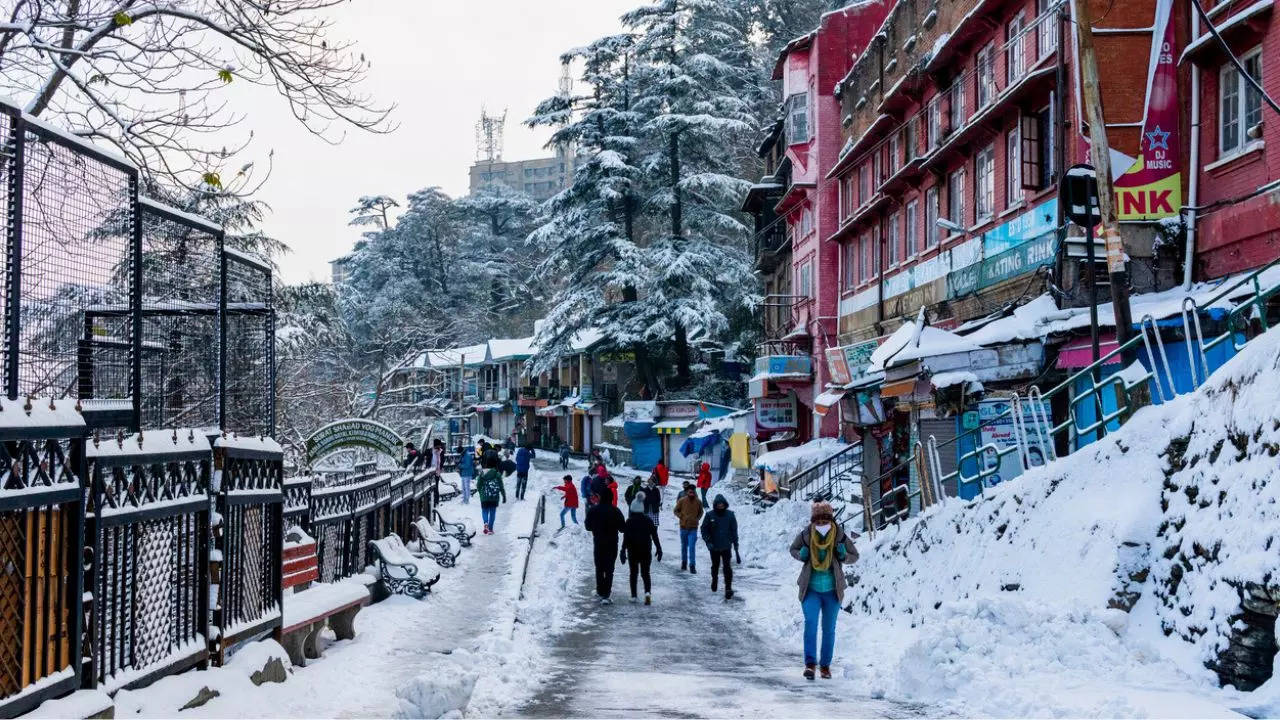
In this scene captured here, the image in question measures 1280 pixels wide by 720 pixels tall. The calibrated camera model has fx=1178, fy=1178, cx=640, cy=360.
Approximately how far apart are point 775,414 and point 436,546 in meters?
23.3

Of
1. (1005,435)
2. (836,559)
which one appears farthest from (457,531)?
(836,559)

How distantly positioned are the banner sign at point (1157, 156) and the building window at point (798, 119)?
22.8 metres

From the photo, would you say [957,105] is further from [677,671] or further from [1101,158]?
[677,671]

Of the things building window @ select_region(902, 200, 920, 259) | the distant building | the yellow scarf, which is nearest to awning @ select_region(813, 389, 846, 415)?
building window @ select_region(902, 200, 920, 259)

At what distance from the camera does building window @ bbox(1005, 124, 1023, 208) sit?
22.2m

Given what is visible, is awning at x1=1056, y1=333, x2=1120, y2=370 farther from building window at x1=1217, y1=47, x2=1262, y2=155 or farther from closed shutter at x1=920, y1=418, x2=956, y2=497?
building window at x1=1217, y1=47, x2=1262, y2=155

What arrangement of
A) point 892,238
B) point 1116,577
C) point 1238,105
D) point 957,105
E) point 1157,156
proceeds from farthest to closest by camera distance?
point 892,238 → point 957,105 → point 1157,156 → point 1238,105 → point 1116,577

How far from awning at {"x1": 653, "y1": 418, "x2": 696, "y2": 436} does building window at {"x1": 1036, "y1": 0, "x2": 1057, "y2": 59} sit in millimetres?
31950

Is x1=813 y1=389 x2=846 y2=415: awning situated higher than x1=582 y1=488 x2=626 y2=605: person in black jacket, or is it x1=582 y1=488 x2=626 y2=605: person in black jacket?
x1=813 y1=389 x2=846 y2=415: awning

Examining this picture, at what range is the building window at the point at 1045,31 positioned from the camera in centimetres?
2065

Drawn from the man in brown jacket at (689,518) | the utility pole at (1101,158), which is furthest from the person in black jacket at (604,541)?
the utility pole at (1101,158)

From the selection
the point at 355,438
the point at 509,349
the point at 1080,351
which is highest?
the point at 509,349

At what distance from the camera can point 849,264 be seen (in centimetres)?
3734

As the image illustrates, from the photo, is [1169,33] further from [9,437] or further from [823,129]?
[823,129]
